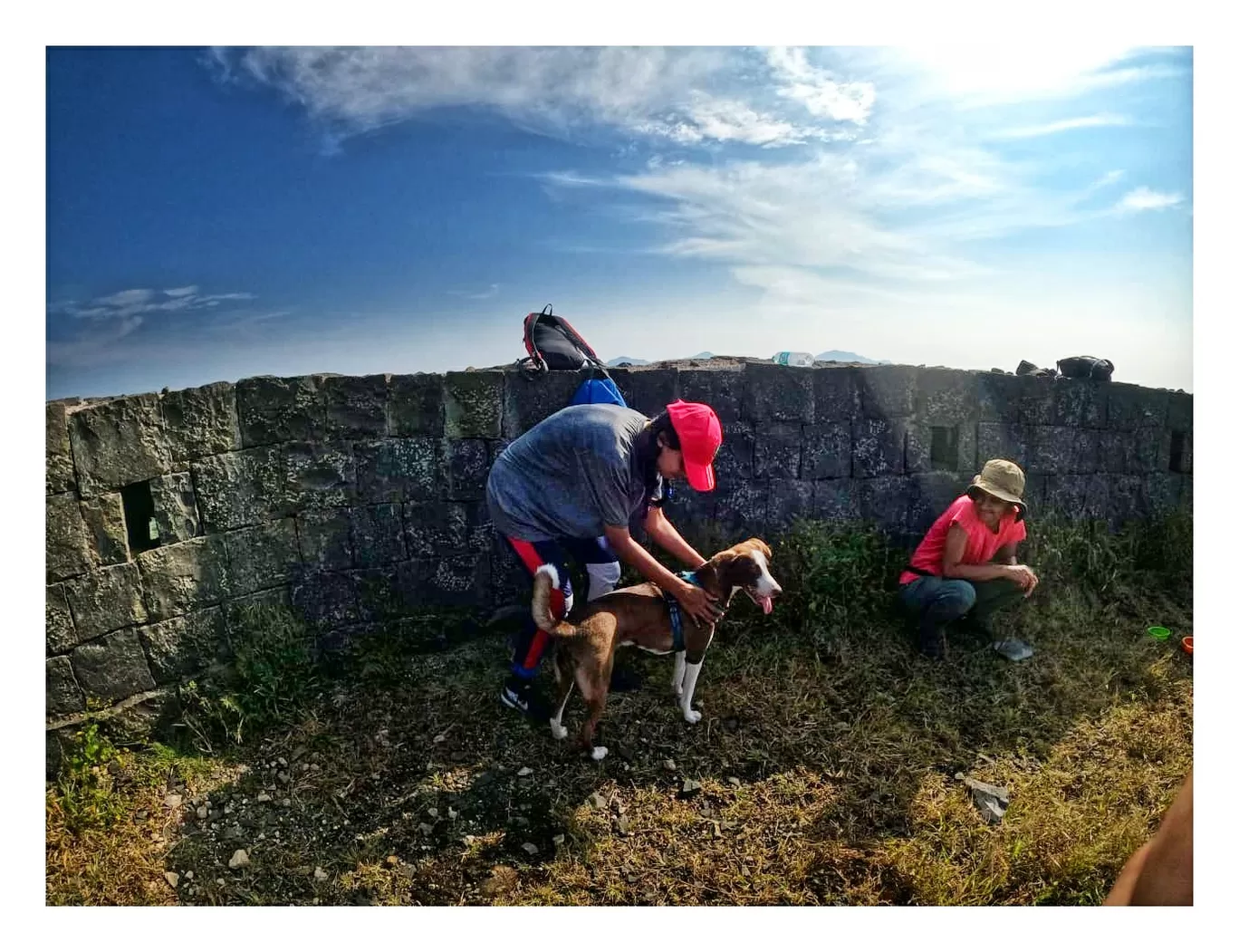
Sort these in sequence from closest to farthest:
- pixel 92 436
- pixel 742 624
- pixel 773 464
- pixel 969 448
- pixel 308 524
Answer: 1. pixel 92 436
2. pixel 308 524
3. pixel 742 624
4. pixel 773 464
5. pixel 969 448

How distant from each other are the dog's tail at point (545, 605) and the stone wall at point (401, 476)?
1.07 metres

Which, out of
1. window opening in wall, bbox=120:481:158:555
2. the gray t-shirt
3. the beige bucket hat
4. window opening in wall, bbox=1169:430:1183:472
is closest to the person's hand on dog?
the gray t-shirt

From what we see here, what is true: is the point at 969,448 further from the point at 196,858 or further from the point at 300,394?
the point at 196,858

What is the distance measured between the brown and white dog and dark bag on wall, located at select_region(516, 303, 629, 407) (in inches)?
37.7

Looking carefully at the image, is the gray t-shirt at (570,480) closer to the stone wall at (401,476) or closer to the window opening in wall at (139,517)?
the stone wall at (401,476)

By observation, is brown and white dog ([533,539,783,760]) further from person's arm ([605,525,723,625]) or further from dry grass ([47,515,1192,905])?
dry grass ([47,515,1192,905])

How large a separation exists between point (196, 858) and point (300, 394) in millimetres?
1913

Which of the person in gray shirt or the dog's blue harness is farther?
the dog's blue harness

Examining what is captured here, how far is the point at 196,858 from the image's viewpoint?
2.90 metres

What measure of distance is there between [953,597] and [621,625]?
1804mm

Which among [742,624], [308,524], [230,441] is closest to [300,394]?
[230,441]

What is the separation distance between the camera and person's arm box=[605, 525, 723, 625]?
2.98 meters

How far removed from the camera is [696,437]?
2.91 meters

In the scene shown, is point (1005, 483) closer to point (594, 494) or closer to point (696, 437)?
point (696, 437)
